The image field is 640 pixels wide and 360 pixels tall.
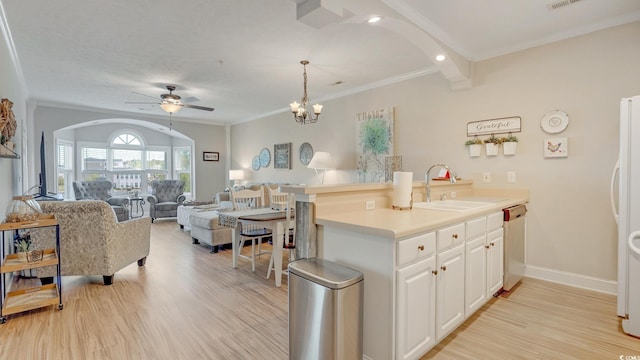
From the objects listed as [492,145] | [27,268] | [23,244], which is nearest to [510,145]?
[492,145]

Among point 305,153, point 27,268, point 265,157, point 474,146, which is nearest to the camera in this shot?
point 27,268

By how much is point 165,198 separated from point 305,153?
391 cm

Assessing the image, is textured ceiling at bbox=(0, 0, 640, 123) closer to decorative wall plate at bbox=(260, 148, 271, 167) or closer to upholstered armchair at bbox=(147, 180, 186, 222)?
decorative wall plate at bbox=(260, 148, 271, 167)

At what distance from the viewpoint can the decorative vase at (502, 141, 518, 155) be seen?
3447 millimetres

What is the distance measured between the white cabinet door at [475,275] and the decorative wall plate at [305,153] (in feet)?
13.4

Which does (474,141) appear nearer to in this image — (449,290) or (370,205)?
(370,205)

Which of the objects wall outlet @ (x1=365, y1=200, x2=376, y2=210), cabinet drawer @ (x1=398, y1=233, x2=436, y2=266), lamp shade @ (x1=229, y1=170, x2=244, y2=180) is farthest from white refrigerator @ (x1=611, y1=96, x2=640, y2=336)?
lamp shade @ (x1=229, y1=170, x2=244, y2=180)

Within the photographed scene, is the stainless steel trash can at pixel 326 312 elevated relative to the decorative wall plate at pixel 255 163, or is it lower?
lower

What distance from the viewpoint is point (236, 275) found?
11.8ft

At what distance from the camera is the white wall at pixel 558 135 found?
9.63 ft

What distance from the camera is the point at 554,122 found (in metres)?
3.21

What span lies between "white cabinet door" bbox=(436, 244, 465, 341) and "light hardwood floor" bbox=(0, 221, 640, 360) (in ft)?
0.55

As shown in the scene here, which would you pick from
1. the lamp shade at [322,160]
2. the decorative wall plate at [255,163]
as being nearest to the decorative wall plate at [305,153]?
the lamp shade at [322,160]

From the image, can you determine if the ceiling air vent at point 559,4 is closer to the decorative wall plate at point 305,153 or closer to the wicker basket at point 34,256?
the decorative wall plate at point 305,153
